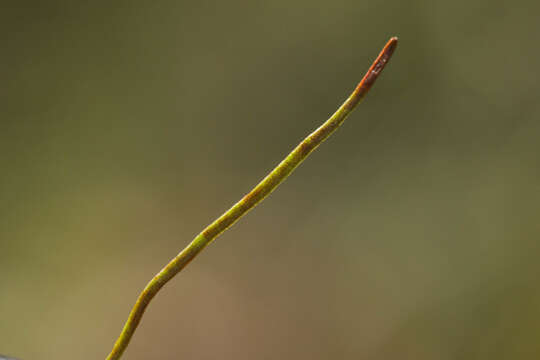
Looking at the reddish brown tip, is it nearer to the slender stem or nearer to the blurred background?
the slender stem

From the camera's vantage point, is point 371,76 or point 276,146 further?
point 276,146

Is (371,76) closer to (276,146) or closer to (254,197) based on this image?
(254,197)

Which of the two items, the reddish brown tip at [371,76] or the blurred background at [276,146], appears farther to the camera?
the blurred background at [276,146]

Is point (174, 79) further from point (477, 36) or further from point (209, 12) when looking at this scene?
point (477, 36)

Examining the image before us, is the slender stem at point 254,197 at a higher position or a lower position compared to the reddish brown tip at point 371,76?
lower

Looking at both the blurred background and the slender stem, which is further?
the blurred background

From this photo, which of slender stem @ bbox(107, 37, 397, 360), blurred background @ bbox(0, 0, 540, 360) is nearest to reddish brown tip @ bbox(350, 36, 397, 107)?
slender stem @ bbox(107, 37, 397, 360)

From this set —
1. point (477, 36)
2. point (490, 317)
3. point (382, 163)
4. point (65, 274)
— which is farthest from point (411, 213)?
point (65, 274)

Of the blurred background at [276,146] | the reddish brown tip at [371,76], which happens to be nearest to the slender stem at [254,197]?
the reddish brown tip at [371,76]

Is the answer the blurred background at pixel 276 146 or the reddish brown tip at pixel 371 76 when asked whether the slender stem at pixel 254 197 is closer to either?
the reddish brown tip at pixel 371 76

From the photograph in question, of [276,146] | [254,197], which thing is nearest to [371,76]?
[254,197]

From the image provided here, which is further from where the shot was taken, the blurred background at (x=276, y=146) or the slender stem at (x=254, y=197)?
the blurred background at (x=276, y=146)
